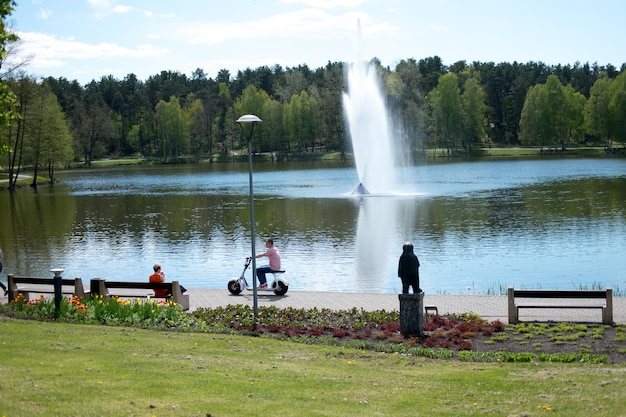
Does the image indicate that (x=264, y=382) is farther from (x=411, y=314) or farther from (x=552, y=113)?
(x=552, y=113)

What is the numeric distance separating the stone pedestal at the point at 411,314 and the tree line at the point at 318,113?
8167 centimetres

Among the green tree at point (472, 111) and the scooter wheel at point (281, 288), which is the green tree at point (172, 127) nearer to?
the green tree at point (472, 111)

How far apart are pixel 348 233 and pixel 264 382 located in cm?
3023

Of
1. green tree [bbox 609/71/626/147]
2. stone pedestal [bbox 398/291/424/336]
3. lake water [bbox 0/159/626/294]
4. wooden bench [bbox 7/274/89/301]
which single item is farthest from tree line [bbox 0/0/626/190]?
stone pedestal [bbox 398/291/424/336]

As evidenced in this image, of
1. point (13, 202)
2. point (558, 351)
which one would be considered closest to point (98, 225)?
point (13, 202)

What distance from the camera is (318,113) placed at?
143375mm

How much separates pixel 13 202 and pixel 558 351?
214 ft

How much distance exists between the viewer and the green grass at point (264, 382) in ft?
30.4

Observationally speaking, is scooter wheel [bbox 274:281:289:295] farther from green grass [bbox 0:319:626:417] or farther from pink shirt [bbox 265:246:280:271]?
green grass [bbox 0:319:626:417]

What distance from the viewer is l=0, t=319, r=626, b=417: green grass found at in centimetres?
927

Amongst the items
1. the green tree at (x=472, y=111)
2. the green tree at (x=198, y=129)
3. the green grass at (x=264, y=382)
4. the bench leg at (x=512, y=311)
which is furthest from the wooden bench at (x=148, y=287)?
the green tree at (x=198, y=129)

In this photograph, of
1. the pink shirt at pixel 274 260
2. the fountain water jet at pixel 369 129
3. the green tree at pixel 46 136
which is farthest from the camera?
the green tree at pixel 46 136

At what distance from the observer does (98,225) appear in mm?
49625

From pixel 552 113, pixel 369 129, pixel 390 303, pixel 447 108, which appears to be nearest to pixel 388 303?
pixel 390 303
